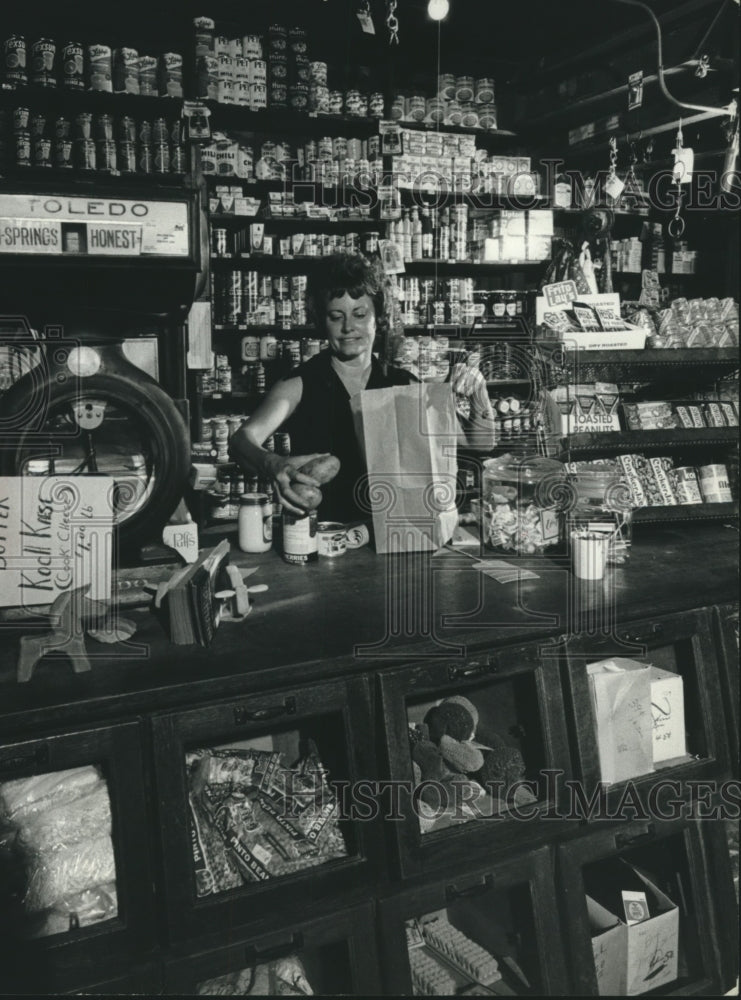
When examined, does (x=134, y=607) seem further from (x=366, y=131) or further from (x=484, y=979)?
(x=366, y=131)

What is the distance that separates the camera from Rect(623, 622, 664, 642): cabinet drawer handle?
156 cm

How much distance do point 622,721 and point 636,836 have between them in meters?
0.23

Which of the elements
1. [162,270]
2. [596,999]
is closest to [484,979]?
[596,999]

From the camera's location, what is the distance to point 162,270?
1.39 meters

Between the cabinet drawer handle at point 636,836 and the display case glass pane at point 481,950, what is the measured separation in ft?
0.77

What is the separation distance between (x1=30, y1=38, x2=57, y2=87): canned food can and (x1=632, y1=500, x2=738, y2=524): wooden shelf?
141 inches

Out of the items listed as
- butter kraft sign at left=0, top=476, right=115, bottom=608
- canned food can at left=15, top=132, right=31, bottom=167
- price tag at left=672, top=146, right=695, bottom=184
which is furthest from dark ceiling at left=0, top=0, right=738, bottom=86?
butter kraft sign at left=0, top=476, right=115, bottom=608

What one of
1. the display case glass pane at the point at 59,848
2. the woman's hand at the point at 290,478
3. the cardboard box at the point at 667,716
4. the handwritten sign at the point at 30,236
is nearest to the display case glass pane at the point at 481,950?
the cardboard box at the point at 667,716

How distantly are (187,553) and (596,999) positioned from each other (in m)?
1.19

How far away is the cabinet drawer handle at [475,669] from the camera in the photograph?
141 centimetres

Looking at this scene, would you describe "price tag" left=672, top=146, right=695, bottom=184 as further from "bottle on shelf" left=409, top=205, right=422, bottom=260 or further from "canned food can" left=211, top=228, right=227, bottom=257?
"canned food can" left=211, top=228, right=227, bottom=257

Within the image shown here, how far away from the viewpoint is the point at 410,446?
1.76m

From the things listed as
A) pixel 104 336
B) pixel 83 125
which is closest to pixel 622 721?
pixel 104 336

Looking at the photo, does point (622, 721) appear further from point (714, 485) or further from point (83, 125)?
point (83, 125)
